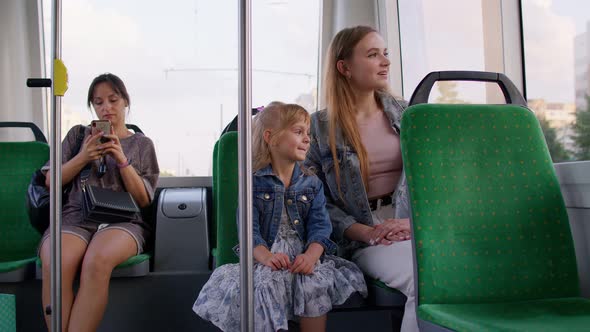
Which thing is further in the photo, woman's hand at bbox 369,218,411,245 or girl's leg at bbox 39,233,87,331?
girl's leg at bbox 39,233,87,331

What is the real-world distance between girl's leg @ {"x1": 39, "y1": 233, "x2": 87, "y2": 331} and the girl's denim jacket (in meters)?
0.68

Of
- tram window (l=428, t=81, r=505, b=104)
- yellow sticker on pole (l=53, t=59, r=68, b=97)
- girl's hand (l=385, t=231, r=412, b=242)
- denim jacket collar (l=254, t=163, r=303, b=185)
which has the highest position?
tram window (l=428, t=81, r=505, b=104)

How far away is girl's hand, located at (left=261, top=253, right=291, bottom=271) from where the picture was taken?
1.59 metres

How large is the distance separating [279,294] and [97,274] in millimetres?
701

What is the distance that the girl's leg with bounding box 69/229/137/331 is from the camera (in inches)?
72.8

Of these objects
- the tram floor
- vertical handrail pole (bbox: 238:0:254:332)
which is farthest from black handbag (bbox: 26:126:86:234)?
vertical handrail pole (bbox: 238:0:254:332)

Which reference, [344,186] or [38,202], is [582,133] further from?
[38,202]

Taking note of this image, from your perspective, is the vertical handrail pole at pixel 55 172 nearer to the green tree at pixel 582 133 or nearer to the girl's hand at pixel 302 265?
the girl's hand at pixel 302 265

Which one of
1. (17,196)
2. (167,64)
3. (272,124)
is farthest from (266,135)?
(167,64)

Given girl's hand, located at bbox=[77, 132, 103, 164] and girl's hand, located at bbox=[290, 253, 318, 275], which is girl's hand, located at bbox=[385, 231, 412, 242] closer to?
girl's hand, located at bbox=[290, 253, 318, 275]

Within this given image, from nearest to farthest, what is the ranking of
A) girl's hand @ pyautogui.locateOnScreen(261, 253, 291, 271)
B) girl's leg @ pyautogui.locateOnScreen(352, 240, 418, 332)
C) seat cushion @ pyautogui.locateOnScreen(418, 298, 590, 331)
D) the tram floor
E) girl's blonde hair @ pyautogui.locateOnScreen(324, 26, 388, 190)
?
seat cushion @ pyautogui.locateOnScreen(418, 298, 590, 331) → girl's leg @ pyautogui.locateOnScreen(352, 240, 418, 332) → girl's hand @ pyautogui.locateOnScreen(261, 253, 291, 271) → girl's blonde hair @ pyautogui.locateOnScreen(324, 26, 388, 190) → the tram floor

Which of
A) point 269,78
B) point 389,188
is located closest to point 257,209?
point 389,188

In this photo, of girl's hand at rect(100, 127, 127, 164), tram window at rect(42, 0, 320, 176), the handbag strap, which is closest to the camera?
girl's hand at rect(100, 127, 127, 164)

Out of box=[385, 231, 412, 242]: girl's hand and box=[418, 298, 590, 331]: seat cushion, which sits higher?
box=[385, 231, 412, 242]: girl's hand
